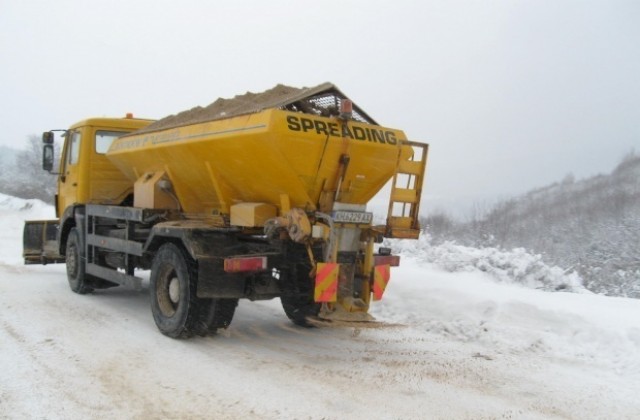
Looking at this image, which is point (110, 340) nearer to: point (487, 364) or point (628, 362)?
point (487, 364)

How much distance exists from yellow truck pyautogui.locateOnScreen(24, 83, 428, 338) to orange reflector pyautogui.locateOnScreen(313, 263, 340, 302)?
11 millimetres

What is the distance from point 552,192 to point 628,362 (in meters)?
26.9

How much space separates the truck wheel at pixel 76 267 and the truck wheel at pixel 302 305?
377 cm

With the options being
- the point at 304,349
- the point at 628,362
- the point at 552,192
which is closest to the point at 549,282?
the point at 628,362

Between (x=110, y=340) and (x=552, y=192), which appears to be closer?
(x=110, y=340)

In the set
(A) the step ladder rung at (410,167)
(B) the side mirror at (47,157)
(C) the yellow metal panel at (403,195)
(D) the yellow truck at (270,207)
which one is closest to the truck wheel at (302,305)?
(D) the yellow truck at (270,207)

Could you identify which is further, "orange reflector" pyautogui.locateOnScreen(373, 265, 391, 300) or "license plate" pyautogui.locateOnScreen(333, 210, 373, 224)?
"orange reflector" pyautogui.locateOnScreen(373, 265, 391, 300)

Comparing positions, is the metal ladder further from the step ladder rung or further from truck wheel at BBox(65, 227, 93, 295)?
truck wheel at BBox(65, 227, 93, 295)

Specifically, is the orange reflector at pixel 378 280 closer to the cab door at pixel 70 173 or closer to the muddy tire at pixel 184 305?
the muddy tire at pixel 184 305

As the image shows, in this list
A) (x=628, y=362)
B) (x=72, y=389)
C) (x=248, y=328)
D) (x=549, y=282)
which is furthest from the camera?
(x=549, y=282)

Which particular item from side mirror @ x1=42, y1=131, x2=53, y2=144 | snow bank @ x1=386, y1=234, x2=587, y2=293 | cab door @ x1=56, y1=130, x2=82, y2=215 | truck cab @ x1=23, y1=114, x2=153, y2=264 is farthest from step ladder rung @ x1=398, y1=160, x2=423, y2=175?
side mirror @ x1=42, y1=131, x2=53, y2=144

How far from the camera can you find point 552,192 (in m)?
30.3

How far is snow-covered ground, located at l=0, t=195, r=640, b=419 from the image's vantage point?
14.3 ft

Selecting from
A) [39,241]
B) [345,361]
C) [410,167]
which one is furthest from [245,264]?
[39,241]
